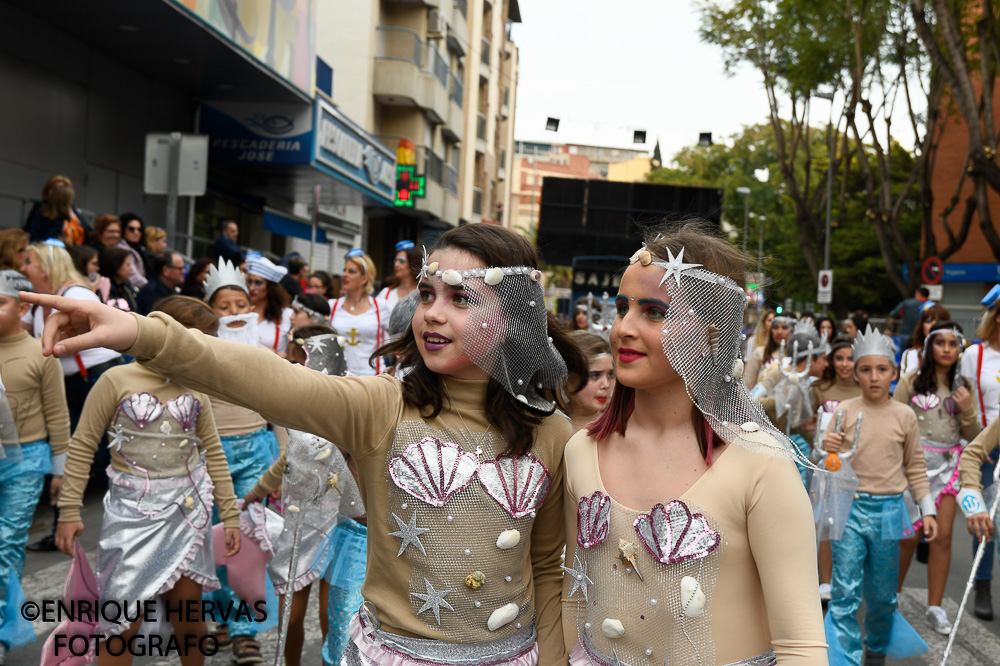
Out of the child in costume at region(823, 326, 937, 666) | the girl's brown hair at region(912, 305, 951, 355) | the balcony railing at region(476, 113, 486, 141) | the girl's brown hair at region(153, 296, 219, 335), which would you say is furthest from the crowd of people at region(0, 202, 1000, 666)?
the balcony railing at region(476, 113, 486, 141)

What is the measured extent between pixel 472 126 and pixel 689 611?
40.0 meters

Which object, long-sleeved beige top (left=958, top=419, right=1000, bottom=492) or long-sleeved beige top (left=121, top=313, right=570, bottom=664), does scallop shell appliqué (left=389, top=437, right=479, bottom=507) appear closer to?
long-sleeved beige top (left=121, top=313, right=570, bottom=664)

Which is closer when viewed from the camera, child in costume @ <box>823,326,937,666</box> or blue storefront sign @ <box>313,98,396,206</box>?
child in costume @ <box>823,326,937,666</box>

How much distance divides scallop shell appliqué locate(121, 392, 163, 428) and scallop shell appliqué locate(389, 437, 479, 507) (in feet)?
7.61

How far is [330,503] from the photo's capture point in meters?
4.87

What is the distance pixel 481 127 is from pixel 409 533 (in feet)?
139

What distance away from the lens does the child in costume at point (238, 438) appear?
202 inches

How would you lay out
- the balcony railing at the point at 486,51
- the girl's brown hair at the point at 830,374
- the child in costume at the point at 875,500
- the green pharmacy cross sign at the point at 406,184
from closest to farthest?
the child in costume at the point at 875,500 → the girl's brown hair at the point at 830,374 → the green pharmacy cross sign at the point at 406,184 → the balcony railing at the point at 486,51

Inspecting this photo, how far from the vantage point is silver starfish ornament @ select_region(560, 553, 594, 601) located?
104 inches

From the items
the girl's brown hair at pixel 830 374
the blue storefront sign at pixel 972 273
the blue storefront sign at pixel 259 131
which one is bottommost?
the girl's brown hair at pixel 830 374

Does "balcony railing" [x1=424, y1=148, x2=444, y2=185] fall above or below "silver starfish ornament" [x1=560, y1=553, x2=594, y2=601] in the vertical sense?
above

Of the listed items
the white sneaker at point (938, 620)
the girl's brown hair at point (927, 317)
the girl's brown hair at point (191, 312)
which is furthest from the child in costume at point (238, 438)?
the girl's brown hair at point (927, 317)

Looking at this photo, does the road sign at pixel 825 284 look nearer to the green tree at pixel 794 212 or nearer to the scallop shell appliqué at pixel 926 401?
the green tree at pixel 794 212

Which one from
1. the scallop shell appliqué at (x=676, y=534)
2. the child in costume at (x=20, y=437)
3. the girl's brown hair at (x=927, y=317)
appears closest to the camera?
the scallop shell appliqué at (x=676, y=534)
